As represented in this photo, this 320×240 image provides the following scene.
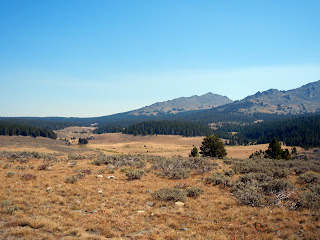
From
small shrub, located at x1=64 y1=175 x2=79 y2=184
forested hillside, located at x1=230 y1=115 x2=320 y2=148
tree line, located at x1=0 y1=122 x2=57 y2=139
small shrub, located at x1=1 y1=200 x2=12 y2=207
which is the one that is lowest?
forested hillside, located at x1=230 y1=115 x2=320 y2=148

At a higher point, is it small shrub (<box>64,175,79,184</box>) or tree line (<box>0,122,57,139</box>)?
tree line (<box>0,122,57,139</box>)

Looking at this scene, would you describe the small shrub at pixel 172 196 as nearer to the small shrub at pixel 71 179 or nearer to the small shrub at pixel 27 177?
the small shrub at pixel 71 179

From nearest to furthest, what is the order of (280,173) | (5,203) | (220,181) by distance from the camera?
(5,203) → (220,181) → (280,173)

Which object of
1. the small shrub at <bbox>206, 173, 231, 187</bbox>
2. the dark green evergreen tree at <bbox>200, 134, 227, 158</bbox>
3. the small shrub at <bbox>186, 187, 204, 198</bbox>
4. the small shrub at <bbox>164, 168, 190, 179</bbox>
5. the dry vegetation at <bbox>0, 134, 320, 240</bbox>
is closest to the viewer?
the dry vegetation at <bbox>0, 134, 320, 240</bbox>

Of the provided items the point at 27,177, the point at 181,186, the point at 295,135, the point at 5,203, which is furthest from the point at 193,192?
the point at 295,135

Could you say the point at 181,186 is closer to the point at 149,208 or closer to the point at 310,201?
the point at 149,208

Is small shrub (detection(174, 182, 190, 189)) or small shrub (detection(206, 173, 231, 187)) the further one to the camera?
small shrub (detection(206, 173, 231, 187))

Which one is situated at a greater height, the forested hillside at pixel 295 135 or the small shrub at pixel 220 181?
the small shrub at pixel 220 181

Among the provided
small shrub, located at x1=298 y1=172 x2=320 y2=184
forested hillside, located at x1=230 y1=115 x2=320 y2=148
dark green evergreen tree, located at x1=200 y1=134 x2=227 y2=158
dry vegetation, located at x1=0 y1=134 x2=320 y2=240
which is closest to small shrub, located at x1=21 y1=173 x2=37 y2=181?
dry vegetation, located at x1=0 y1=134 x2=320 y2=240

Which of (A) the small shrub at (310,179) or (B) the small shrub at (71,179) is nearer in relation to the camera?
(B) the small shrub at (71,179)

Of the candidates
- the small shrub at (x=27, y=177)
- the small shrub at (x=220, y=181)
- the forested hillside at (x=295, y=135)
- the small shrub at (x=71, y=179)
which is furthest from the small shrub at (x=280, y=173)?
the forested hillside at (x=295, y=135)

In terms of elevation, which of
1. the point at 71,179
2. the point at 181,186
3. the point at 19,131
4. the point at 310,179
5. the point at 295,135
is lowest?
the point at 295,135

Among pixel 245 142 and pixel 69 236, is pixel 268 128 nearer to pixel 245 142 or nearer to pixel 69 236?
pixel 245 142

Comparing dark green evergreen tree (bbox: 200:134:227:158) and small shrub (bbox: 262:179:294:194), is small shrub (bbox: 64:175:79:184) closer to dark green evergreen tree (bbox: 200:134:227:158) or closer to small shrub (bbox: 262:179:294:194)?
small shrub (bbox: 262:179:294:194)
